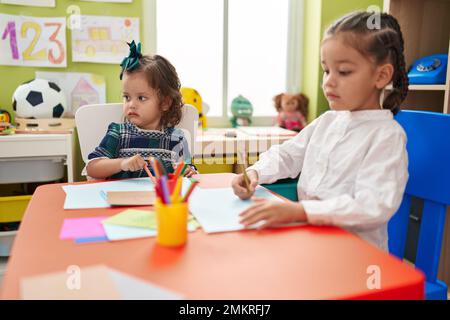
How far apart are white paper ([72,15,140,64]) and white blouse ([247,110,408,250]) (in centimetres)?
150

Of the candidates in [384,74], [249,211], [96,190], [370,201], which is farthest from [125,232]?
[384,74]

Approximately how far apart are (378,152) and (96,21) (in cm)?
189

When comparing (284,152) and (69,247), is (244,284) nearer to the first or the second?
(69,247)

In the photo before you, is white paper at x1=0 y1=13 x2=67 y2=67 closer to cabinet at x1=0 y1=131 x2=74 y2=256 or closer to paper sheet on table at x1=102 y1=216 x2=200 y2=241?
cabinet at x1=0 y1=131 x2=74 y2=256

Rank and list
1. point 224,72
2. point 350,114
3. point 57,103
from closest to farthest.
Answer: point 350,114 < point 57,103 < point 224,72

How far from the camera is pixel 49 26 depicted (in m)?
2.24

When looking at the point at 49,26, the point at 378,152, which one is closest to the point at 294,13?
the point at 49,26

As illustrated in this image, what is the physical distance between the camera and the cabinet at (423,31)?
190cm

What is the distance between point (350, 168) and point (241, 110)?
1719 millimetres

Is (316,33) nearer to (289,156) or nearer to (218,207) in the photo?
(289,156)

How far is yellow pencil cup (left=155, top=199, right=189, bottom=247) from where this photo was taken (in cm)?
68

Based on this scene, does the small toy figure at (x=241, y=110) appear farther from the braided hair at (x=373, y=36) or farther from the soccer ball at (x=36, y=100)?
the braided hair at (x=373, y=36)

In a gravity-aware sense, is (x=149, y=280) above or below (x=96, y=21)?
below

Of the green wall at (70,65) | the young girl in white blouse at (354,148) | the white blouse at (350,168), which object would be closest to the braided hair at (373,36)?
the young girl in white blouse at (354,148)
